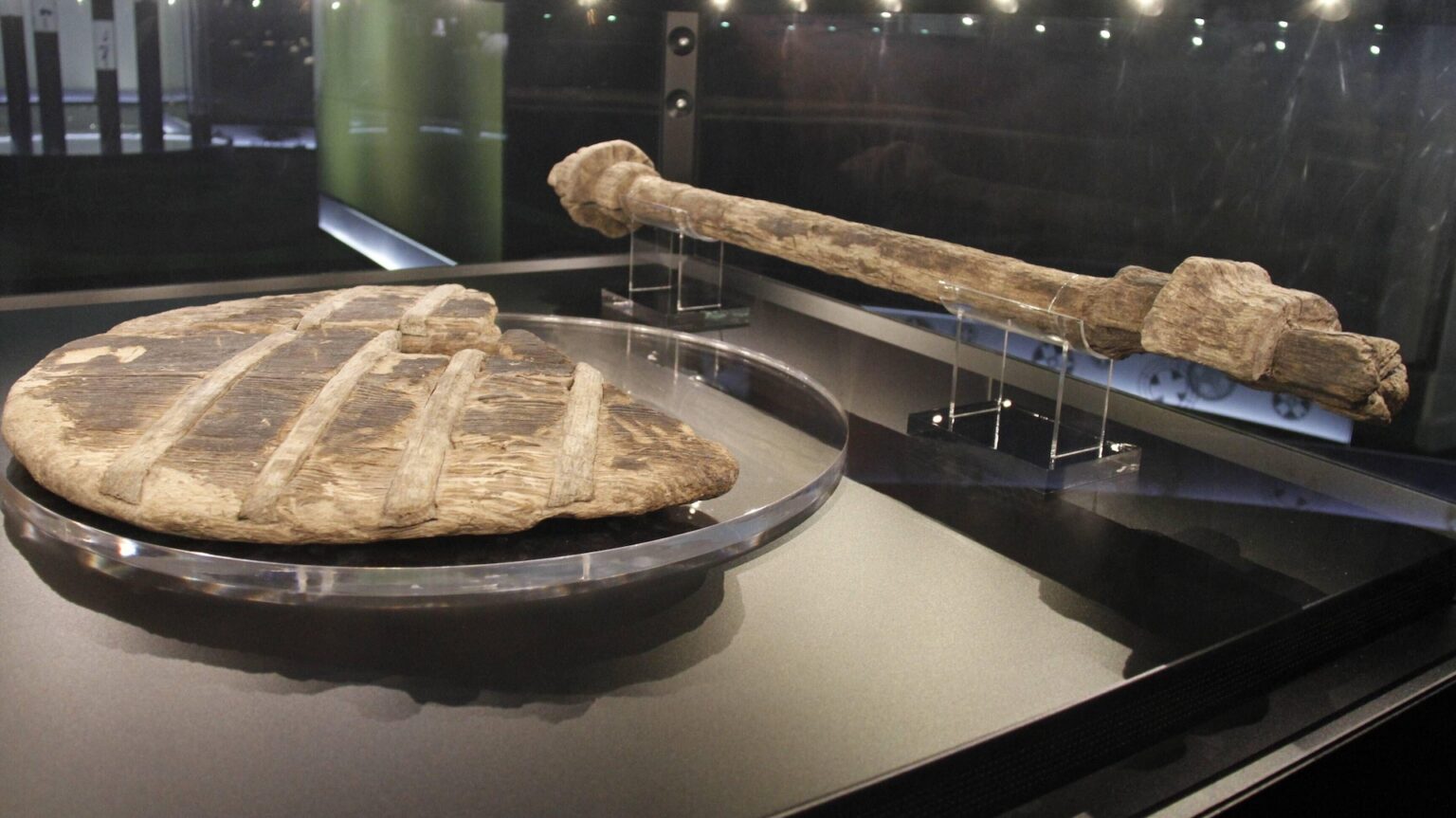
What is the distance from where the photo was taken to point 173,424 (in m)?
2.13

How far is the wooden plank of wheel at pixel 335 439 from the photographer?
1.93 m

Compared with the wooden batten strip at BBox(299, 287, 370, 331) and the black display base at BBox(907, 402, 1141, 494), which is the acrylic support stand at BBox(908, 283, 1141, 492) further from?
the wooden batten strip at BBox(299, 287, 370, 331)

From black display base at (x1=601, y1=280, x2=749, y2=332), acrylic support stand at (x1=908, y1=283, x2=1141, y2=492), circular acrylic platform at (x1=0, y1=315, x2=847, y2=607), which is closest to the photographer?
circular acrylic platform at (x1=0, y1=315, x2=847, y2=607)

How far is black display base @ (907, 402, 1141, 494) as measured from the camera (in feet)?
8.37

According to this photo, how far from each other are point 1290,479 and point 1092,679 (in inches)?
47.0

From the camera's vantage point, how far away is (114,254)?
12.3 feet

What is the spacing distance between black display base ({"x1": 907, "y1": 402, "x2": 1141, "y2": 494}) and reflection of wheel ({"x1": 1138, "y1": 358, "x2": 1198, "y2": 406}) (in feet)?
1.56

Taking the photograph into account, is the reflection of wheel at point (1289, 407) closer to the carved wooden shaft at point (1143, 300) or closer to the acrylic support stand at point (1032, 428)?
the acrylic support stand at point (1032, 428)

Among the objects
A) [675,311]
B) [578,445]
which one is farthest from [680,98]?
[578,445]

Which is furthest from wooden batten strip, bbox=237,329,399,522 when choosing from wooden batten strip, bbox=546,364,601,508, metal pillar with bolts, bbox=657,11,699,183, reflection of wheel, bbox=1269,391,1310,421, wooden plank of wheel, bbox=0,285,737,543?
metal pillar with bolts, bbox=657,11,699,183

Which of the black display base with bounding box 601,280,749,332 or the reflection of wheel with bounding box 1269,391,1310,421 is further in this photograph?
the black display base with bounding box 601,280,749,332

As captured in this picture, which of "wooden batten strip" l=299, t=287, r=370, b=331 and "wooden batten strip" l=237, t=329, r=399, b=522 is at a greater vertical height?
"wooden batten strip" l=299, t=287, r=370, b=331

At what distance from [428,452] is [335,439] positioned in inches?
7.3

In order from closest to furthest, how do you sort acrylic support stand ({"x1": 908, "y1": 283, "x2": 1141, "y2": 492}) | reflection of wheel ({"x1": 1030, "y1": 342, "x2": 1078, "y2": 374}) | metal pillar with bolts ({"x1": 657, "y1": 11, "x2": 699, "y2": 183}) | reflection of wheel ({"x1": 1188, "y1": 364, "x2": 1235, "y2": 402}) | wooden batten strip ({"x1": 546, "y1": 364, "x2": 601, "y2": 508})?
wooden batten strip ({"x1": 546, "y1": 364, "x2": 601, "y2": 508}) < acrylic support stand ({"x1": 908, "y1": 283, "x2": 1141, "y2": 492}) < reflection of wheel ({"x1": 1188, "y1": 364, "x2": 1235, "y2": 402}) < reflection of wheel ({"x1": 1030, "y1": 342, "x2": 1078, "y2": 374}) < metal pillar with bolts ({"x1": 657, "y1": 11, "x2": 699, "y2": 183})
